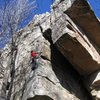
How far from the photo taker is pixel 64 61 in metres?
12.5

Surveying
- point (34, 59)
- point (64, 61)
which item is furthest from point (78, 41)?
point (34, 59)

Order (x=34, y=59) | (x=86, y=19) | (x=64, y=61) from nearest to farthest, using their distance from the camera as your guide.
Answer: (x=86, y=19) → (x=34, y=59) → (x=64, y=61)

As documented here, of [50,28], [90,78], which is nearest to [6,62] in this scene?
[50,28]

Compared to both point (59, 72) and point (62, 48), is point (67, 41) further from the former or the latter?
point (59, 72)

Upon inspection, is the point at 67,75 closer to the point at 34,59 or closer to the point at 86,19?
the point at 34,59

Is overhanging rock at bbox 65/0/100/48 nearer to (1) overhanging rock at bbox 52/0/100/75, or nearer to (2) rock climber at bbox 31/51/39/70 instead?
(1) overhanging rock at bbox 52/0/100/75

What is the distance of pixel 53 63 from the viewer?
1224 cm

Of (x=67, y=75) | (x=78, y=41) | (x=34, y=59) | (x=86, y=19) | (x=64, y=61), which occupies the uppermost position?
(x=86, y=19)

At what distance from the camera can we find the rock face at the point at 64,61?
11305 millimetres

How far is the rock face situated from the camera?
37.1ft

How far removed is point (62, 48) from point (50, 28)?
4.13 ft

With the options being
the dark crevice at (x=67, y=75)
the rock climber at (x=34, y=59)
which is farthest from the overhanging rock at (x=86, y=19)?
the rock climber at (x=34, y=59)

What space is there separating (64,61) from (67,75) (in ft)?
1.71

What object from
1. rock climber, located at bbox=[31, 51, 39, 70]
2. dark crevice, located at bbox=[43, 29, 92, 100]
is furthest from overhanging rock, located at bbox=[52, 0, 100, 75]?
rock climber, located at bbox=[31, 51, 39, 70]
